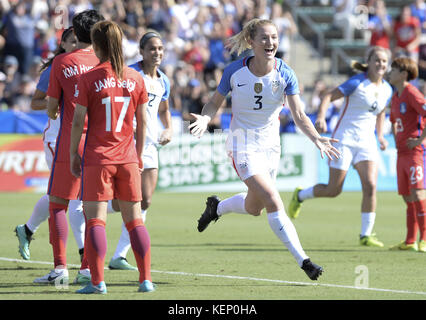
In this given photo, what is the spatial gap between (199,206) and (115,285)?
29.2ft

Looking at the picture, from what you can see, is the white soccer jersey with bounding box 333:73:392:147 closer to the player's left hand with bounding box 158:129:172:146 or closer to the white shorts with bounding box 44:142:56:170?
the player's left hand with bounding box 158:129:172:146

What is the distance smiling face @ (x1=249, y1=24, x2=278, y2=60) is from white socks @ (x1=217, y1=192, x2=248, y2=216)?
72.4 inches

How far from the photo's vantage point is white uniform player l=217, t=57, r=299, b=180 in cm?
807

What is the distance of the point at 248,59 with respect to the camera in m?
8.30

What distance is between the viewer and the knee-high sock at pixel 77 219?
861 cm

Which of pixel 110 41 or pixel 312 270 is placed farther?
pixel 312 270

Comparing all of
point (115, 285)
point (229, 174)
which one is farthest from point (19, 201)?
point (115, 285)

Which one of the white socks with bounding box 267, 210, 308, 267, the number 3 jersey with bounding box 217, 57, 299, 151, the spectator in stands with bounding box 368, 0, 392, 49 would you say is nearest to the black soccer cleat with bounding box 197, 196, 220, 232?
the number 3 jersey with bounding box 217, 57, 299, 151

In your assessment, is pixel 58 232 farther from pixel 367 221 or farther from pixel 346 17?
pixel 346 17

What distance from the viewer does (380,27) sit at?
2514cm

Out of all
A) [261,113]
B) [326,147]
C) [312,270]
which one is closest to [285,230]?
[312,270]

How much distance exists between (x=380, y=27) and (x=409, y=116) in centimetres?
1482

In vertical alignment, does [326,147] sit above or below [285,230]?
above

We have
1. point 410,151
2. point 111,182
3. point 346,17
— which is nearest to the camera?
point 111,182
